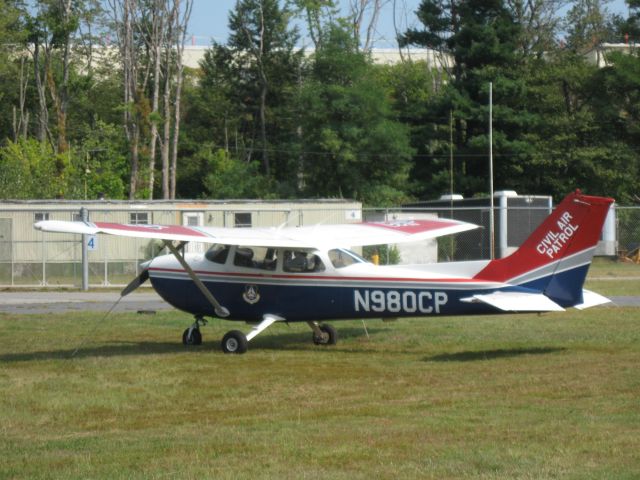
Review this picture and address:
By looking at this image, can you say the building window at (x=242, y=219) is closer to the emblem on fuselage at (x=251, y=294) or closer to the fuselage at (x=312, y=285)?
the fuselage at (x=312, y=285)

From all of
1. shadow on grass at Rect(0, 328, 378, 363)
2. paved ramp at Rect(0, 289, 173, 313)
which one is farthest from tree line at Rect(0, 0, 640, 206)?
shadow on grass at Rect(0, 328, 378, 363)

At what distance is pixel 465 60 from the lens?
55250 mm

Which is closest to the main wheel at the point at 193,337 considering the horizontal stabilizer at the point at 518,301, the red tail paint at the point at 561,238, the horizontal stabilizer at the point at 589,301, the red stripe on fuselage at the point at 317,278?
the red stripe on fuselage at the point at 317,278

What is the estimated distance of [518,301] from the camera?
1405 cm

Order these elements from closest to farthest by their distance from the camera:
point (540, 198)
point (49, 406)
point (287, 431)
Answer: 1. point (287, 431)
2. point (49, 406)
3. point (540, 198)

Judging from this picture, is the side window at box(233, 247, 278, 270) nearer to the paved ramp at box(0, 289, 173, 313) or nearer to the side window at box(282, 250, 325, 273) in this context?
the side window at box(282, 250, 325, 273)

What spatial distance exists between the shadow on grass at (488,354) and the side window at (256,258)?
9.52 ft

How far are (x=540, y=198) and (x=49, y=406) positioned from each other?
101 feet

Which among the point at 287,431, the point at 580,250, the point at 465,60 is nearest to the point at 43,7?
the point at 465,60

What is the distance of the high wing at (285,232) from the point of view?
46.2 ft

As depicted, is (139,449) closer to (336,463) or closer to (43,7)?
(336,463)

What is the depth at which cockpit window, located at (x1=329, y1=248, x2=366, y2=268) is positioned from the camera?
15.7 m

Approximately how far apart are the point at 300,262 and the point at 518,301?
3.51 meters

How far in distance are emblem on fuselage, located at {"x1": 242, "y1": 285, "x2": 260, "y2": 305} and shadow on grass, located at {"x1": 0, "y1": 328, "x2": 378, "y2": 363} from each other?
79 cm
